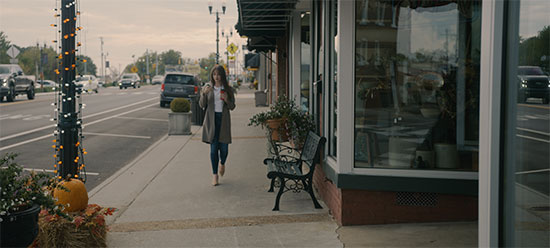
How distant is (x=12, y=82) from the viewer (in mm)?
30656

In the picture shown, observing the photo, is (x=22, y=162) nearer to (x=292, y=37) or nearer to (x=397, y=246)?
(x=292, y=37)

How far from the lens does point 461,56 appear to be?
6328mm

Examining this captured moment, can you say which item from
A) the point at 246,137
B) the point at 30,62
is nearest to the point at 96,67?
the point at 30,62

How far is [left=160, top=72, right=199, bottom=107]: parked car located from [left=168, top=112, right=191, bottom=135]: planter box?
1099 cm

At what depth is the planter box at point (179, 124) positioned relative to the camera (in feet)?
53.2

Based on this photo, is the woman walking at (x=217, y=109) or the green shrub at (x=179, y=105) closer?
the woman walking at (x=217, y=109)

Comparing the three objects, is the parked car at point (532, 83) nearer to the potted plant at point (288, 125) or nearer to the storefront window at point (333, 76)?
the storefront window at point (333, 76)

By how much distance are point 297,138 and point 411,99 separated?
2713 mm

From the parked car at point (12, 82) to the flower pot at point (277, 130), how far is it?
2478 centimetres

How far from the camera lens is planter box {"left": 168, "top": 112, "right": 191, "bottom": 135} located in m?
16.2

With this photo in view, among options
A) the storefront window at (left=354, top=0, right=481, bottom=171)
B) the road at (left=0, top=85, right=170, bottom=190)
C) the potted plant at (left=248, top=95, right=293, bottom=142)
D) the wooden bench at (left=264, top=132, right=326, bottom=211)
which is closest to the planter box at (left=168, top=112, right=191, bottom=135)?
the road at (left=0, top=85, right=170, bottom=190)

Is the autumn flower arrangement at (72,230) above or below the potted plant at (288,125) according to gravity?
below

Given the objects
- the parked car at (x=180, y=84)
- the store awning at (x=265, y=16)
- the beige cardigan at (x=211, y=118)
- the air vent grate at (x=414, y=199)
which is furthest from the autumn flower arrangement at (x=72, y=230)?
the parked car at (x=180, y=84)

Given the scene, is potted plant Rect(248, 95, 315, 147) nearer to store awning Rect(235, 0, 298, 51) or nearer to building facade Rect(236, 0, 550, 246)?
building facade Rect(236, 0, 550, 246)
